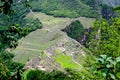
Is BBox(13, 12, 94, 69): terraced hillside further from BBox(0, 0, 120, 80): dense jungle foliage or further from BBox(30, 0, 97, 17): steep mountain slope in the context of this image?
BBox(30, 0, 97, 17): steep mountain slope

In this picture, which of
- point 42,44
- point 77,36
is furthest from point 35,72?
point 77,36

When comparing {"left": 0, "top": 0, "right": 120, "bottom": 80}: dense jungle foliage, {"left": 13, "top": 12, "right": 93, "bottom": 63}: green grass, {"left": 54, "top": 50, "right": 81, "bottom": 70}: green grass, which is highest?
{"left": 0, "top": 0, "right": 120, "bottom": 80}: dense jungle foliage

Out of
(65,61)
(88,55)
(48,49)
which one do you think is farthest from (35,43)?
(88,55)

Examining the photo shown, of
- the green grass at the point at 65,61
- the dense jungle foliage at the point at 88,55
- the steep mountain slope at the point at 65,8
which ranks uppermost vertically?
the dense jungle foliage at the point at 88,55

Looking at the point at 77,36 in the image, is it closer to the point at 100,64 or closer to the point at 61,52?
the point at 61,52

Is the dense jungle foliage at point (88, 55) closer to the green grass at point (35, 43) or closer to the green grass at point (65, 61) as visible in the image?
the green grass at point (65, 61)

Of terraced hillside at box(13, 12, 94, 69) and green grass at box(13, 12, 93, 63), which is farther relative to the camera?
green grass at box(13, 12, 93, 63)

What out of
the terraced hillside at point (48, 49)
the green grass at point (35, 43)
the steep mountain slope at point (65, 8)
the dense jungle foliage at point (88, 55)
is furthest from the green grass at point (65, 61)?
the steep mountain slope at point (65, 8)

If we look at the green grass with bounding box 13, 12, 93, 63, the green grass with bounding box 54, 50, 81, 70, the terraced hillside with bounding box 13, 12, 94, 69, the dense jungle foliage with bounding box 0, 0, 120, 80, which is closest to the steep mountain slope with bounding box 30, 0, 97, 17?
the green grass with bounding box 13, 12, 93, 63
